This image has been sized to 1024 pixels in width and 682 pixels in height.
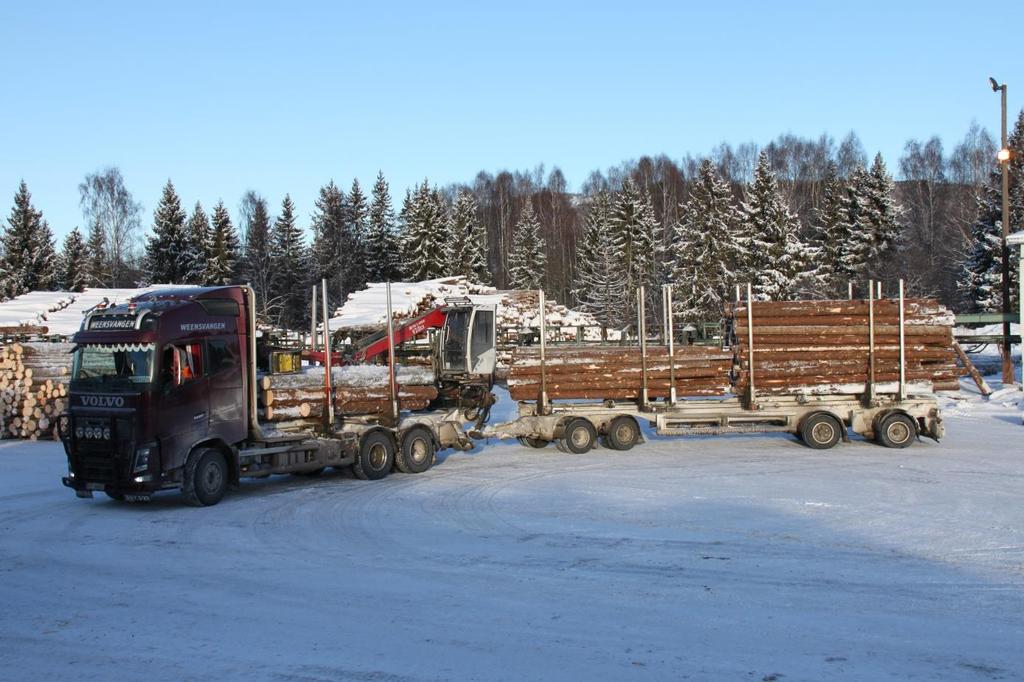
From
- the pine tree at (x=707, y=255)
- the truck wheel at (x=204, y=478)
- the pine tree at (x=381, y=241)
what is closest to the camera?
the truck wheel at (x=204, y=478)

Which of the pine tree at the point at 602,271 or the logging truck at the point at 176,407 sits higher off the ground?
the pine tree at the point at 602,271

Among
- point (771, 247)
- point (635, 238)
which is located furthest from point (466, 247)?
point (771, 247)

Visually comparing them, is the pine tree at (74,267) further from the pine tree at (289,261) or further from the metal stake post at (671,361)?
the metal stake post at (671,361)

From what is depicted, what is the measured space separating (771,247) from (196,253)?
123 ft

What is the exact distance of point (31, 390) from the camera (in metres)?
21.4

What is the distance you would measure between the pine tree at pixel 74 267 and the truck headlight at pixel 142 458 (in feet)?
171

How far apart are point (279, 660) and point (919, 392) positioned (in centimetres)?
1589

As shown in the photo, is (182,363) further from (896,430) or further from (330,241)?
(330,241)

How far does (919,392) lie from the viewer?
1897 cm

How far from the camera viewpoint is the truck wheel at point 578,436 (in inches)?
743

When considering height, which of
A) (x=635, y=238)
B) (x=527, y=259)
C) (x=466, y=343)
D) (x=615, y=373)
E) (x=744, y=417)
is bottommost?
(x=744, y=417)

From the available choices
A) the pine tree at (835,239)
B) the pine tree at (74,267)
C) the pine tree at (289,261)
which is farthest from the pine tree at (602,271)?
the pine tree at (74,267)

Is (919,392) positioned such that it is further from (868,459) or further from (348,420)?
(348,420)

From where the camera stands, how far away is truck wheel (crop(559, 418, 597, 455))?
1888 centimetres
